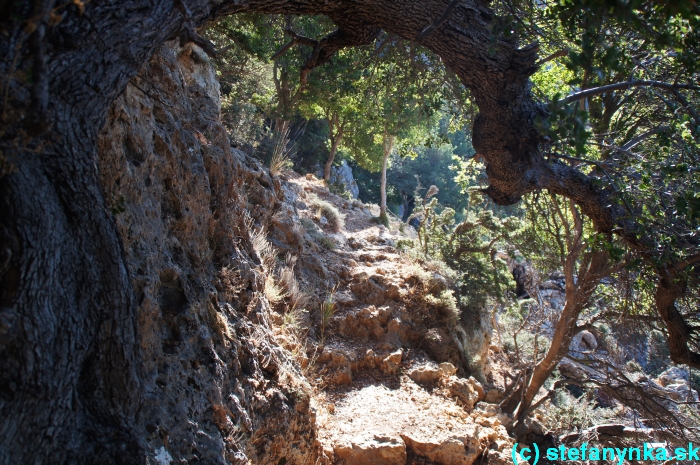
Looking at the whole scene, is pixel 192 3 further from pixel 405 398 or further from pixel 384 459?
pixel 405 398

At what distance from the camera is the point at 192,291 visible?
3.33 metres

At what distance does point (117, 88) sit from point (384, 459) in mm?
3849

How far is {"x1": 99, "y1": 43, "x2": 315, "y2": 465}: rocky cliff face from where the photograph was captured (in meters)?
2.71

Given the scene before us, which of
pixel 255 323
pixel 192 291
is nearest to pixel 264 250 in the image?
pixel 255 323

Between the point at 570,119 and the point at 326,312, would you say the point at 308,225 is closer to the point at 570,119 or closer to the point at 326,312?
the point at 326,312

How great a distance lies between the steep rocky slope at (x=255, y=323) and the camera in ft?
9.32

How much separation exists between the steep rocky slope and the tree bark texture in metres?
0.36

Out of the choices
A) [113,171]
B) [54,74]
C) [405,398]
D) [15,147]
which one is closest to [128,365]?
[15,147]

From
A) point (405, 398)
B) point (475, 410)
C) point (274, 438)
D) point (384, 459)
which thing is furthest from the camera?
point (475, 410)

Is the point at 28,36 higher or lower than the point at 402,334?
higher

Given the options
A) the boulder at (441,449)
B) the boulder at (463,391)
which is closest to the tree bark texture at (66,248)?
the boulder at (441,449)

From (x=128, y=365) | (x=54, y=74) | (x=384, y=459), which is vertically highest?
(x=54, y=74)

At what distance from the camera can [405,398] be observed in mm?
5473

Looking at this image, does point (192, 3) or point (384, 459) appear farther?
point (384, 459)
